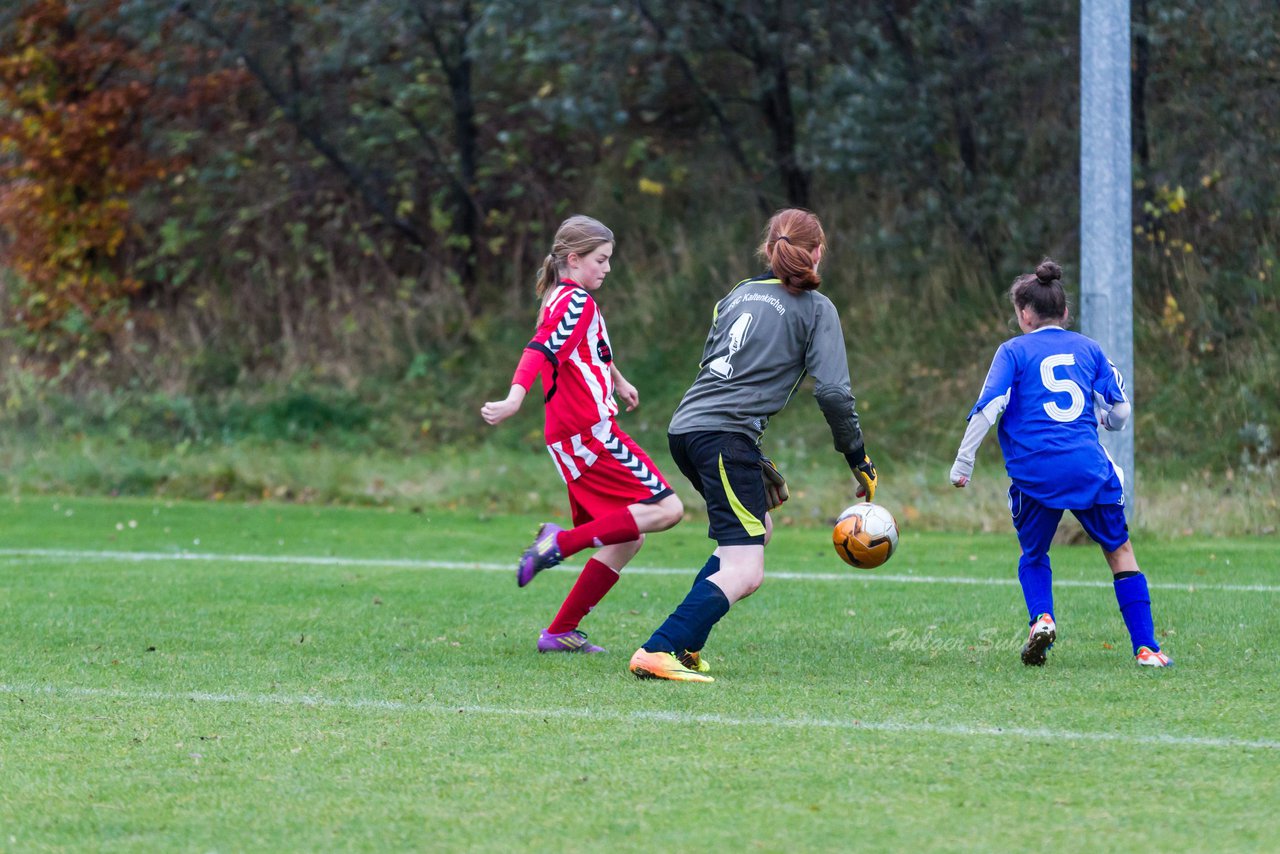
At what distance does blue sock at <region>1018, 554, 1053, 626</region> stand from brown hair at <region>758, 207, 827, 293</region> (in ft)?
4.61

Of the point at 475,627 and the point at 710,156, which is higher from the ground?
the point at 710,156

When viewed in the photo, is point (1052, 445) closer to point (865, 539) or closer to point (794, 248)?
point (865, 539)

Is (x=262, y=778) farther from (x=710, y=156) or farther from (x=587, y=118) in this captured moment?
(x=710, y=156)

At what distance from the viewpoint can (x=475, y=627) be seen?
798cm

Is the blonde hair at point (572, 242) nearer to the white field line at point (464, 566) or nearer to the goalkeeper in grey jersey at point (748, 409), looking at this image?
the goalkeeper in grey jersey at point (748, 409)

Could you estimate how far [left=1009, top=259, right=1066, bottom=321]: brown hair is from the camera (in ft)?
21.5

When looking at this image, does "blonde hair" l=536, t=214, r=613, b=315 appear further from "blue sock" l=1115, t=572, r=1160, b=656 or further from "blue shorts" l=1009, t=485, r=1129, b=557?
"blue sock" l=1115, t=572, r=1160, b=656

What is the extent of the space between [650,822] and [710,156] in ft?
53.3

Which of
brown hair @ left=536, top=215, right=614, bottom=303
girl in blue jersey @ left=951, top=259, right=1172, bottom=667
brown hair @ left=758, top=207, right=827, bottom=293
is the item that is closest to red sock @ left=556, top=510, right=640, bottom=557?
→ brown hair @ left=536, top=215, right=614, bottom=303

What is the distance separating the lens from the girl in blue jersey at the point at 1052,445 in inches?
252

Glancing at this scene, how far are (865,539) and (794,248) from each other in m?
1.22

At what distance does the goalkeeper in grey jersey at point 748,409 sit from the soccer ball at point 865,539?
32 cm

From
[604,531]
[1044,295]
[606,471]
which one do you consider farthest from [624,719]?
[1044,295]

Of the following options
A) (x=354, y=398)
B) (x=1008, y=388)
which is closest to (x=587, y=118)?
(x=354, y=398)
